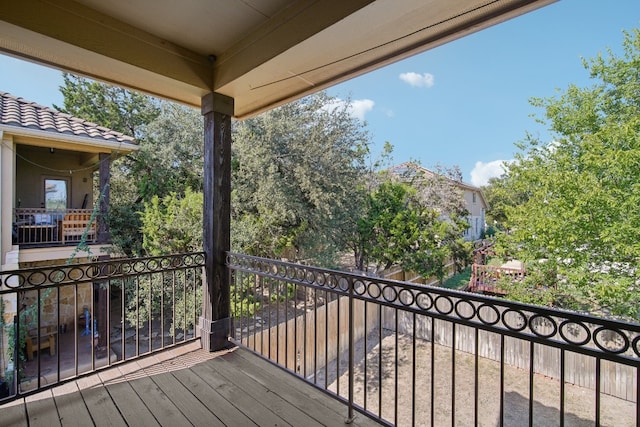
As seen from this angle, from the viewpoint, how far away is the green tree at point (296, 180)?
7203 millimetres

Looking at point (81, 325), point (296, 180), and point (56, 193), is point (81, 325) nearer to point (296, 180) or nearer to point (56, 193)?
point (56, 193)

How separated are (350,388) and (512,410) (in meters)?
4.50

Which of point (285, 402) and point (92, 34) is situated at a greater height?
point (92, 34)

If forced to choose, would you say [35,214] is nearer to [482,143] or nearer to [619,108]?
[619,108]

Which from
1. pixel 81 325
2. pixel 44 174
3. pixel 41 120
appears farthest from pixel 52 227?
pixel 81 325

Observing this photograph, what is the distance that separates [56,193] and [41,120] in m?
2.53

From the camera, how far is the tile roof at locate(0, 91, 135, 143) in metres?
5.25

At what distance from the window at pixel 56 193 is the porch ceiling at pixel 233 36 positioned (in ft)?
23.2

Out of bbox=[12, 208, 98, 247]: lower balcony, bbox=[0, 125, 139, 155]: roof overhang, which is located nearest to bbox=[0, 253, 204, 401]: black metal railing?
bbox=[12, 208, 98, 247]: lower balcony

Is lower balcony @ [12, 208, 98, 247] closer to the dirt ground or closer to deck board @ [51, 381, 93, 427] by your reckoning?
deck board @ [51, 381, 93, 427]

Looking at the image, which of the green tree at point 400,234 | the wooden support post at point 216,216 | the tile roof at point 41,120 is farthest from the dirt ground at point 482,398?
the tile roof at point 41,120

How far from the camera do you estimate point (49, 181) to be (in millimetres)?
7367

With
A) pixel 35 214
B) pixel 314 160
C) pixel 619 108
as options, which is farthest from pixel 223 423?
pixel 619 108

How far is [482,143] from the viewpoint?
1475 cm
